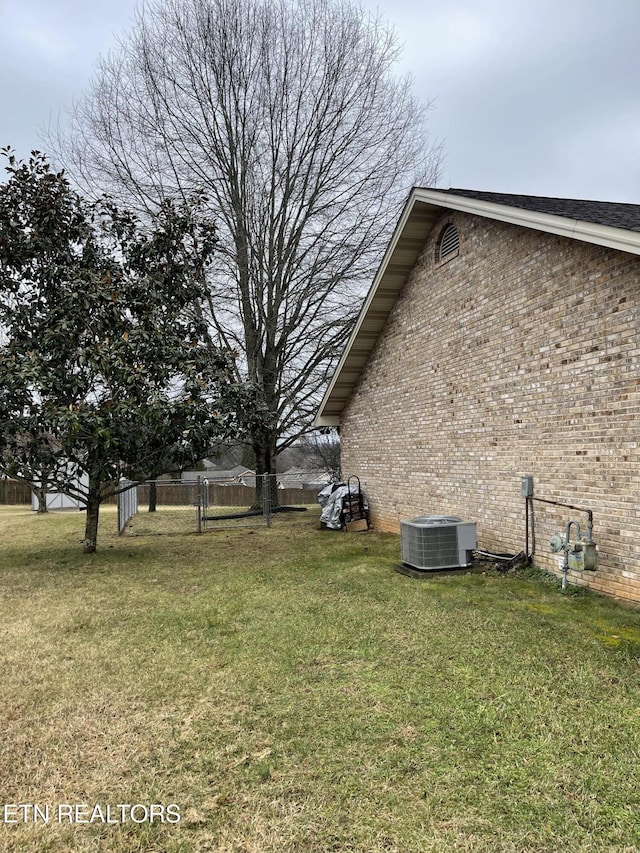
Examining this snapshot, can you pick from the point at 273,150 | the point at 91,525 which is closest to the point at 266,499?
the point at 91,525

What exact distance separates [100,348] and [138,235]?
2901 mm

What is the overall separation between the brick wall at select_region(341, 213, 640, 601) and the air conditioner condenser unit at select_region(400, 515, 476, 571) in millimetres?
779

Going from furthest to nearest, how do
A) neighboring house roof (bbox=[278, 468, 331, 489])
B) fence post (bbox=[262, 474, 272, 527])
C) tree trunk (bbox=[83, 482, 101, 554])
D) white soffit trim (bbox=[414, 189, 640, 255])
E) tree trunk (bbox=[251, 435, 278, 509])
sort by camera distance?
tree trunk (bbox=[251, 435, 278, 509]) → neighboring house roof (bbox=[278, 468, 331, 489]) → fence post (bbox=[262, 474, 272, 527]) → tree trunk (bbox=[83, 482, 101, 554]) → white soffit trim (bbox=[414, 189, 640, 255])

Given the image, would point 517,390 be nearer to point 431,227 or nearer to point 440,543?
point 440,543

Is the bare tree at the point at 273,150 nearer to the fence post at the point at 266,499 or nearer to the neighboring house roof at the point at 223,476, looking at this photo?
the neighboring house roof at the point at 223,476

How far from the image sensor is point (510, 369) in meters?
7.34

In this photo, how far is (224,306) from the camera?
52.3 feet

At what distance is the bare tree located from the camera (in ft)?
47.8

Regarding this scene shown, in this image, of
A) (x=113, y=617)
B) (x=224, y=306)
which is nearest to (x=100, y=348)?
(x=113, y=617)

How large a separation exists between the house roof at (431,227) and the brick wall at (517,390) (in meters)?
0.29

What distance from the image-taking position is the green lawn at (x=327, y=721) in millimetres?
2230

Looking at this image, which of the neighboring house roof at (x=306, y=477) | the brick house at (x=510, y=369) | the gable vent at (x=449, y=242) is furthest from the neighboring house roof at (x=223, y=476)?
the gable vent at (x=449, y=242)

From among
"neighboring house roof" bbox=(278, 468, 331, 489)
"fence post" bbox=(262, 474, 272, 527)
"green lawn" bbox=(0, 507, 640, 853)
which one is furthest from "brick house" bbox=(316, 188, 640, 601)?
"neighboring house roof" bbox=(278, 468, 331, 489)

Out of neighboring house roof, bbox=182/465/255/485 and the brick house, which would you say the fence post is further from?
the brick house
